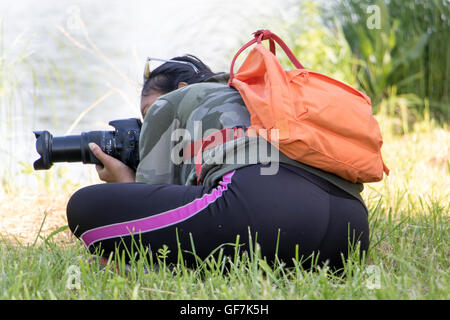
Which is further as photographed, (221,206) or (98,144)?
(98,144)

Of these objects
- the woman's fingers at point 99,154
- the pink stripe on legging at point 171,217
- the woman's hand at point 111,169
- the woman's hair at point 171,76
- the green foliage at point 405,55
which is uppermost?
the green foliage at point 405,55

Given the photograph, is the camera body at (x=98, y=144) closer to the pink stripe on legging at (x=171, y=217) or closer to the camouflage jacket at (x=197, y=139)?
the camouflage jacket at (x=197, y=139)

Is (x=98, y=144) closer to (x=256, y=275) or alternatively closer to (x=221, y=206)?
(x=221, y=206)

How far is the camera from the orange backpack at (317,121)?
160 cm

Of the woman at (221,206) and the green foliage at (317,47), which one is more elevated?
the green foliage at (317,47)

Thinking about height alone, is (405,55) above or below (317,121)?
above

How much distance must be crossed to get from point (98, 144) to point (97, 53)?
3525 mm

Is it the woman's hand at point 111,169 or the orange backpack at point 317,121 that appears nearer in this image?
the orange backpack at point 317,121

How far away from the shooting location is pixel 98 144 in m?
2.13

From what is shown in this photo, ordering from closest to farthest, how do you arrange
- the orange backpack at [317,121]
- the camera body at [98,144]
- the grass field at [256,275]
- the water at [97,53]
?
the grass field at [256,275] → the orange backpack at [317,121] → the camera body at [98,144] → the water at [97,53]

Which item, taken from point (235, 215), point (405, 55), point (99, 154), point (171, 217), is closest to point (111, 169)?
point (99, 154)

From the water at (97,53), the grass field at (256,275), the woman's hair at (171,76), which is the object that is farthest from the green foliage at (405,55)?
the woman's hair at (171,76)

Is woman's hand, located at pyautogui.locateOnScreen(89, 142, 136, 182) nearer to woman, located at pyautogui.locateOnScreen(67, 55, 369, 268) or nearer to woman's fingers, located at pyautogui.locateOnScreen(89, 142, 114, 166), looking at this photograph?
woman's fingers, located at pyautogui.locateOnScreen(89, 142, 114, 166)

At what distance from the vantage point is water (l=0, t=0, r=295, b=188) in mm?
3764
